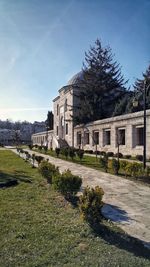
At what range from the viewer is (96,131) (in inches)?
1373

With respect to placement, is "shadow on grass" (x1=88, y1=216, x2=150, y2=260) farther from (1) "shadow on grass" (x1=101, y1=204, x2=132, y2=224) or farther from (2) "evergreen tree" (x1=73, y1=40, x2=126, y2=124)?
(2) "evergreen tree" (x1=73, y1=40, x2=126, y2=124)

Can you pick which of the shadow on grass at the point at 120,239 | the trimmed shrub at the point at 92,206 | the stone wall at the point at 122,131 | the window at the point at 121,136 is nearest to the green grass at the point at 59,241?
the shadow on grass at the point at 120,239

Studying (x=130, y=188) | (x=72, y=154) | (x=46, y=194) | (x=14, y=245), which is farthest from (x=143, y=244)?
(x=72, y=154)

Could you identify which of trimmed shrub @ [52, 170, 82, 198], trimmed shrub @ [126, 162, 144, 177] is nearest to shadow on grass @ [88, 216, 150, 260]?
trimmed shrub @ [52, 170, 82, 198]

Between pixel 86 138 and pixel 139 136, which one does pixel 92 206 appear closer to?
pixel 139 136

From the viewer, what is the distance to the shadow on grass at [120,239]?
15.4 feet

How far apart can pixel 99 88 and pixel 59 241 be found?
121ft

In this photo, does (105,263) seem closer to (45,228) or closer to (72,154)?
(45,228)

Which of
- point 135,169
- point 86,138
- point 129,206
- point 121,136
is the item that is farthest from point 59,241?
point 86,138

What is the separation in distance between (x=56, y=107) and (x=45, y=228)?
179ft

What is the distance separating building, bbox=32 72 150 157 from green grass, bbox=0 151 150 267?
16208mm

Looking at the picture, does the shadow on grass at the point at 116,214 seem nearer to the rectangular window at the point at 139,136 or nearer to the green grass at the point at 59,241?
the green grass at the point at 59,241

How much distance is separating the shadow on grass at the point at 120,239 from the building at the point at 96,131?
16.9m

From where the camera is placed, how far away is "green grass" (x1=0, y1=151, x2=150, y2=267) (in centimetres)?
426
